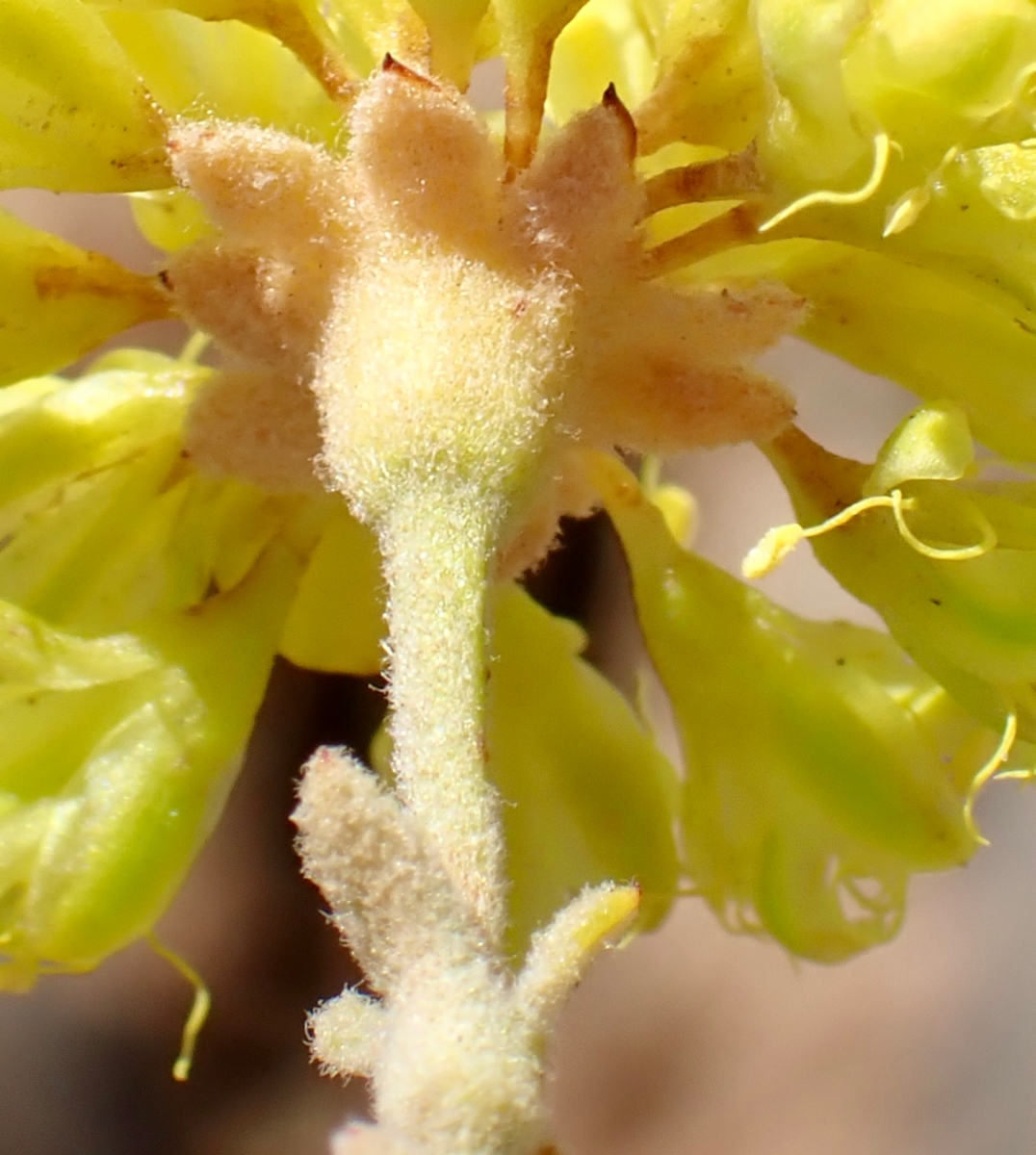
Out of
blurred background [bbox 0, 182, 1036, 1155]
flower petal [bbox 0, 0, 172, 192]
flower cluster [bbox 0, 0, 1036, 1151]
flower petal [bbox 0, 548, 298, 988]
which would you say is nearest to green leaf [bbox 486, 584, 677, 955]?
flower cluster [bbox 0, 0, 1036, 1151]

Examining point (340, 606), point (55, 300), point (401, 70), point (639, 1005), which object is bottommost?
point (639, 1005)

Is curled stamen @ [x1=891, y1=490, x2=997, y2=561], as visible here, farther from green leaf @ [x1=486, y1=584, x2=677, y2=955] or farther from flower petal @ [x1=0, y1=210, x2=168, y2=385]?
flower petal @ [x1=0, y1=210, x2=168, y2=385]

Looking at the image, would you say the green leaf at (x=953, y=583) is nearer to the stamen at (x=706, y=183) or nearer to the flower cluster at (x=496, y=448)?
the flower cluster at (x=496, y=448)

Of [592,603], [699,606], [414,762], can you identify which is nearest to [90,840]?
[414,762]

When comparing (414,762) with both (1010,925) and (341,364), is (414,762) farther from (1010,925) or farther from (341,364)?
(1010,925)

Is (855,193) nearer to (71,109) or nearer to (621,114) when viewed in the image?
(621,114)

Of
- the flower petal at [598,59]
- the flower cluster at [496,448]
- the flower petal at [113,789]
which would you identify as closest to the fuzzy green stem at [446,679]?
the flower cluster at [496,448]

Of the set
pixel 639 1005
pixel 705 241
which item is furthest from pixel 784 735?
pixel 639 1005

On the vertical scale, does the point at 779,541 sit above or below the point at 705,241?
below
